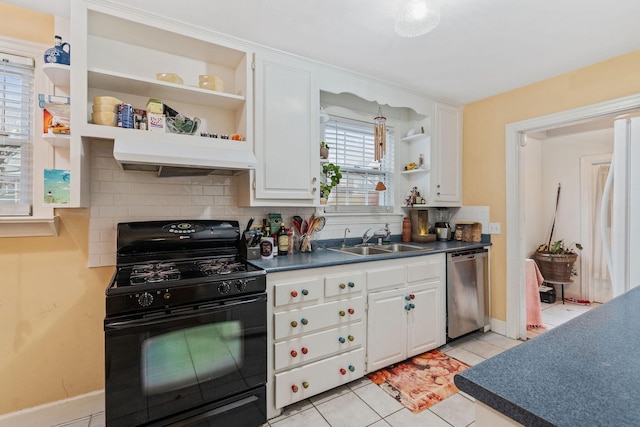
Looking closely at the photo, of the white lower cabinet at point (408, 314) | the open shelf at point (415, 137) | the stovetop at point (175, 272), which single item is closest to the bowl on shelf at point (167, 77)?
the stovetop at point (175, 272)

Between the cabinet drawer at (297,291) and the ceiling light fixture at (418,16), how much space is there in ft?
5.26

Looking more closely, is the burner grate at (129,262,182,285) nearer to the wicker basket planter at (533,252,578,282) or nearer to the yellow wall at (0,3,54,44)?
the yellow wall at (0,3,54,44)

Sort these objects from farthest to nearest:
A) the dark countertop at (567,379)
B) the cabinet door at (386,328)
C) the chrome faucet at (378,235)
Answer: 1. the chrome faucet at (378,235)
2. the cabinet door at (386,328)
3. the dark countertop at (567,379)

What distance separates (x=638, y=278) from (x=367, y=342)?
6.37 ft

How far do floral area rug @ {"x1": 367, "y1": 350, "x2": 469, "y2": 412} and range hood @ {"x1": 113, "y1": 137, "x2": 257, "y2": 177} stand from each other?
1.87 metres

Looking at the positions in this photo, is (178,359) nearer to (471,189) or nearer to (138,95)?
(138,95)

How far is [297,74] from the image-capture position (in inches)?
91.3

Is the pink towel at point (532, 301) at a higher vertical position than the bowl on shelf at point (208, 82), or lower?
lower

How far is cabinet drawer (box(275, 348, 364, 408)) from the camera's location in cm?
190

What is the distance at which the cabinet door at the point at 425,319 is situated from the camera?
251cm

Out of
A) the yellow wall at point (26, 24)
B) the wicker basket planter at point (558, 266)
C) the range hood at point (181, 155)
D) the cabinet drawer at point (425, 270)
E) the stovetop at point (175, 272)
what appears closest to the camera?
the stovetop at point (175, 272)

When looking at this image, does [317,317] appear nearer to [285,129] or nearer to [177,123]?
[285,129]

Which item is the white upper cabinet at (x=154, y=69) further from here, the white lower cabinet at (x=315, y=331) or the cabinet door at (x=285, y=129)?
the white lower cabinet at (x=315, y=331)

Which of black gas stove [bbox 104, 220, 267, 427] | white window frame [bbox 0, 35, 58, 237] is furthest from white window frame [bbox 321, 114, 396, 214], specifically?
white window frame [bbox 0, 35, 58, 237]
